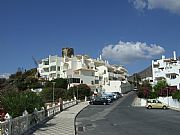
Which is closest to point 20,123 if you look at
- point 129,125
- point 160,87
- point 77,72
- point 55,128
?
point 55,128

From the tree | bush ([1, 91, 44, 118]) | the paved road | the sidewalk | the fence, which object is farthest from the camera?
the tree

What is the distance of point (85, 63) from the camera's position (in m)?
122

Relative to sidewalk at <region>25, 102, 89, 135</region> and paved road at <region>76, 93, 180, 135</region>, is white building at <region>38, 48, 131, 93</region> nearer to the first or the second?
paved road at <region>76, 93, 180, 135</region>

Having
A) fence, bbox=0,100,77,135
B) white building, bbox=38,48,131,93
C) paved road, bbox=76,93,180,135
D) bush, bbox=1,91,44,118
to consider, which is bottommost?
paved road, bbox=76,93,180,135

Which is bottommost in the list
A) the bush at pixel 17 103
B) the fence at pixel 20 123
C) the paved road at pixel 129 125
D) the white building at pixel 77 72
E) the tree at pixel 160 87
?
the paved road at pixel 129 125

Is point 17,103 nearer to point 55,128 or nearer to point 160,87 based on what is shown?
point 55,128

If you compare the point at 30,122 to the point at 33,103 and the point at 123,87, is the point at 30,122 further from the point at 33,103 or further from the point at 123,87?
the point at 123,87

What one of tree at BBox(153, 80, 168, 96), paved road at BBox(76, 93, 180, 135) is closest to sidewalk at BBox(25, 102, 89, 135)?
paved road at BBox(76, 93, 180, 135)

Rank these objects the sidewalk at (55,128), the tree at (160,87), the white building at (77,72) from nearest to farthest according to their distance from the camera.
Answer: the sidewalk at (55,128) < the tree at (160,87) < the white building at (77,72)

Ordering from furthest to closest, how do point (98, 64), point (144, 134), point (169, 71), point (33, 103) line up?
1. point (98, 64)
2. point (169, 71)
3. point (33, 103)
4. point (144, 134)

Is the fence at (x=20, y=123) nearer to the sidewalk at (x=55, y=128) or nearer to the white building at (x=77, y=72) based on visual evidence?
the sidewalk at (x=55, y=128)

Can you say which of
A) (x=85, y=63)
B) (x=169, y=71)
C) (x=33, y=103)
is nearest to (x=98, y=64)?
(x=85, y=63)

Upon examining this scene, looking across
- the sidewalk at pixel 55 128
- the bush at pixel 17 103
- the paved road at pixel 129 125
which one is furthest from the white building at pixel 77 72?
the bush at pixel 17 103

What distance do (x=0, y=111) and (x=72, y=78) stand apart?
82441 millimetres
